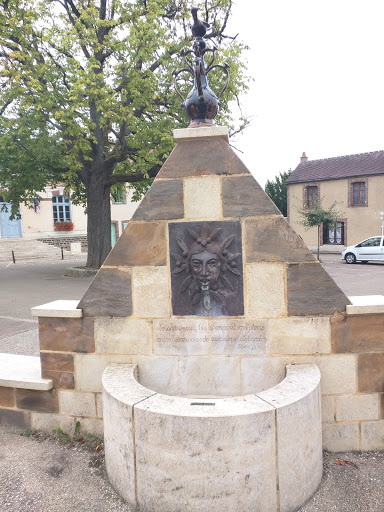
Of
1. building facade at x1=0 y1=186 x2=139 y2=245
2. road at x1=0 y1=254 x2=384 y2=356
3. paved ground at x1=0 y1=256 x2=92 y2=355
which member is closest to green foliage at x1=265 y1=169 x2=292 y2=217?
building facade at x1=0 y1=186 x2=139 y2=245

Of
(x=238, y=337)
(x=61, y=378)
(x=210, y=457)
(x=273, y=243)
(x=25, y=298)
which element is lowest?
(x=25, y=298)

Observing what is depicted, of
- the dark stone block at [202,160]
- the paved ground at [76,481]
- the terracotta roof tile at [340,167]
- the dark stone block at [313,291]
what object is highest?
the terracotta roof tile at [340,167]

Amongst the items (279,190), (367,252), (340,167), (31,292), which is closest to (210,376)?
(31,292)

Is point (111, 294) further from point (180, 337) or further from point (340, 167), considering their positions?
point (340, 167)

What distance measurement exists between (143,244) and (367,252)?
62.3 ft

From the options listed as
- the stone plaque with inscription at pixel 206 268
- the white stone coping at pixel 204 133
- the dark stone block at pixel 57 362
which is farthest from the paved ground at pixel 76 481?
the white stone coping at pixel 204 133

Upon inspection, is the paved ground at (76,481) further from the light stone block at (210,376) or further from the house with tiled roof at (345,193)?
the house with tiled roof at (345,193)

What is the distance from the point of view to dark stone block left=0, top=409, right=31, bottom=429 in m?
3.69

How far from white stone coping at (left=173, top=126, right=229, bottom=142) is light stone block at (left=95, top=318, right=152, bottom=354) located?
160 centimetres

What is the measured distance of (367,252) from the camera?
20016 mm

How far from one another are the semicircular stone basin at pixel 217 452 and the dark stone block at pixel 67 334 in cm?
91

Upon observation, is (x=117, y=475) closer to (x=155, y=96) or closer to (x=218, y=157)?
(x=218, y=157)

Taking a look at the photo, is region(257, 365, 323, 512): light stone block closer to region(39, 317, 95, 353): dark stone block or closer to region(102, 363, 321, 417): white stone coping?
region(102, 363, 321, 417): white stone coping

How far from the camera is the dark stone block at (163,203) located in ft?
11.0
